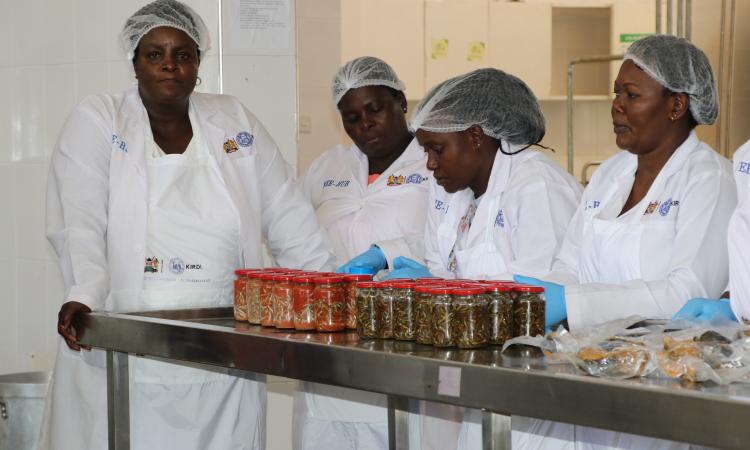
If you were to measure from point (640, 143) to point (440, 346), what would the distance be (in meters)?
0.76

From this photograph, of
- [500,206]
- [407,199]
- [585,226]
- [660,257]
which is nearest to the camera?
[660,257]

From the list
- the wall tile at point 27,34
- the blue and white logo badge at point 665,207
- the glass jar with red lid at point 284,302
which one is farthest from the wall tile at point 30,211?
the blue and white logo badge at point 665,207

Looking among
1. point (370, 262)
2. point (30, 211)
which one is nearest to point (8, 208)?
point (30, 211)

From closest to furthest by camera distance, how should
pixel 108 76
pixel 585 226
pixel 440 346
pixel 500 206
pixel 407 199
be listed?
pixel 440 346 → pixel 585 226 → pixel 500 206 → pixel 407 199 → pixel 108 76

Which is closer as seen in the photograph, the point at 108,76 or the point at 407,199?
the point at 407,199

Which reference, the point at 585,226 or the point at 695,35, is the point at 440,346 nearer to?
the point at 585,226

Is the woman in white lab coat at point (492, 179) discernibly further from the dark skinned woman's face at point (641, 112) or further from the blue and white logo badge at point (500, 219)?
the dark skinned woman's face at point (641, 112)

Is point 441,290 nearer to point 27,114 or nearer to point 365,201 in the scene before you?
point 365,201

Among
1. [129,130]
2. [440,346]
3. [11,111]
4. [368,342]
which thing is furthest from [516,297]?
[11,111]

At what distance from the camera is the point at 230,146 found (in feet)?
9.47

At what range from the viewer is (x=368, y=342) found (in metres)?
1.99

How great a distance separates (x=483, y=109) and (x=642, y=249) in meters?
0.60

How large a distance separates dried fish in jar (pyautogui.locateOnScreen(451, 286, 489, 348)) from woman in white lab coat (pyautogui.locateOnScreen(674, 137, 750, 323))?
383 millimetres

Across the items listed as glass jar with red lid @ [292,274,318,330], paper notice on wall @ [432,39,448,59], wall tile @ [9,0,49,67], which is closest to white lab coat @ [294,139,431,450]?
glass jar with red lid @ [292,274,318,330]
